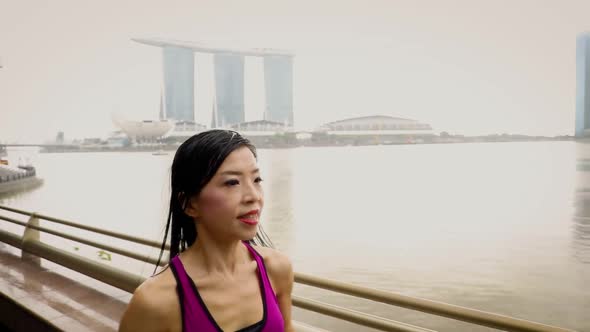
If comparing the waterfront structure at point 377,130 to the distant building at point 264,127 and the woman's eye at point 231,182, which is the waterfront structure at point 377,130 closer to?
the distant building at point 264,127

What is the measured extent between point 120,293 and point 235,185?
1.91 meters

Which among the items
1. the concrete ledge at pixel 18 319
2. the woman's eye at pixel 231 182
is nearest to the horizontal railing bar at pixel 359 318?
the woman's eye at pixel 231 182

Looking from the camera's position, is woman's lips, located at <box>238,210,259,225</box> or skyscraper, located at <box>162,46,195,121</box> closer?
woman's lips, located at <box>238,210,259,225</box>

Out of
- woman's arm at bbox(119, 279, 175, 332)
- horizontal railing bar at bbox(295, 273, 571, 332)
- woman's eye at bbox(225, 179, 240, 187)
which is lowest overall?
horizontal railing bar at bbox(295, 273, 571, 332)

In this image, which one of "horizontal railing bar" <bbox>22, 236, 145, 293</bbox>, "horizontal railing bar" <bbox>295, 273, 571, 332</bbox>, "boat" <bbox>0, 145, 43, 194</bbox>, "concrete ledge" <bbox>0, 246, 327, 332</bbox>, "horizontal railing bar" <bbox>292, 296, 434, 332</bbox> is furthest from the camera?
"boat" <bbox>0, 145, 43, 194</bbox>

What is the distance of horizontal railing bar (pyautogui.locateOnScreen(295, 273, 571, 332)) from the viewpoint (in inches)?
46.5

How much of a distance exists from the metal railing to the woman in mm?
278

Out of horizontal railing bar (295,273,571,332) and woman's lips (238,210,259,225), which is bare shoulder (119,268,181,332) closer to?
woman's lips (238,210,259,225)

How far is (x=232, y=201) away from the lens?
855 millimetres

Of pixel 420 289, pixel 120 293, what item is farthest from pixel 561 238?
pixel 120 293

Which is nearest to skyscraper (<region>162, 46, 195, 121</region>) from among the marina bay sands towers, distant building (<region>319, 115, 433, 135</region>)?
the marina bay sands towers

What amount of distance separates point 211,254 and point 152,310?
0.15 m

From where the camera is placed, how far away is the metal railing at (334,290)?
4.06 ft

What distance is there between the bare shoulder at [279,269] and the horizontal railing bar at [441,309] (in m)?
0.55
